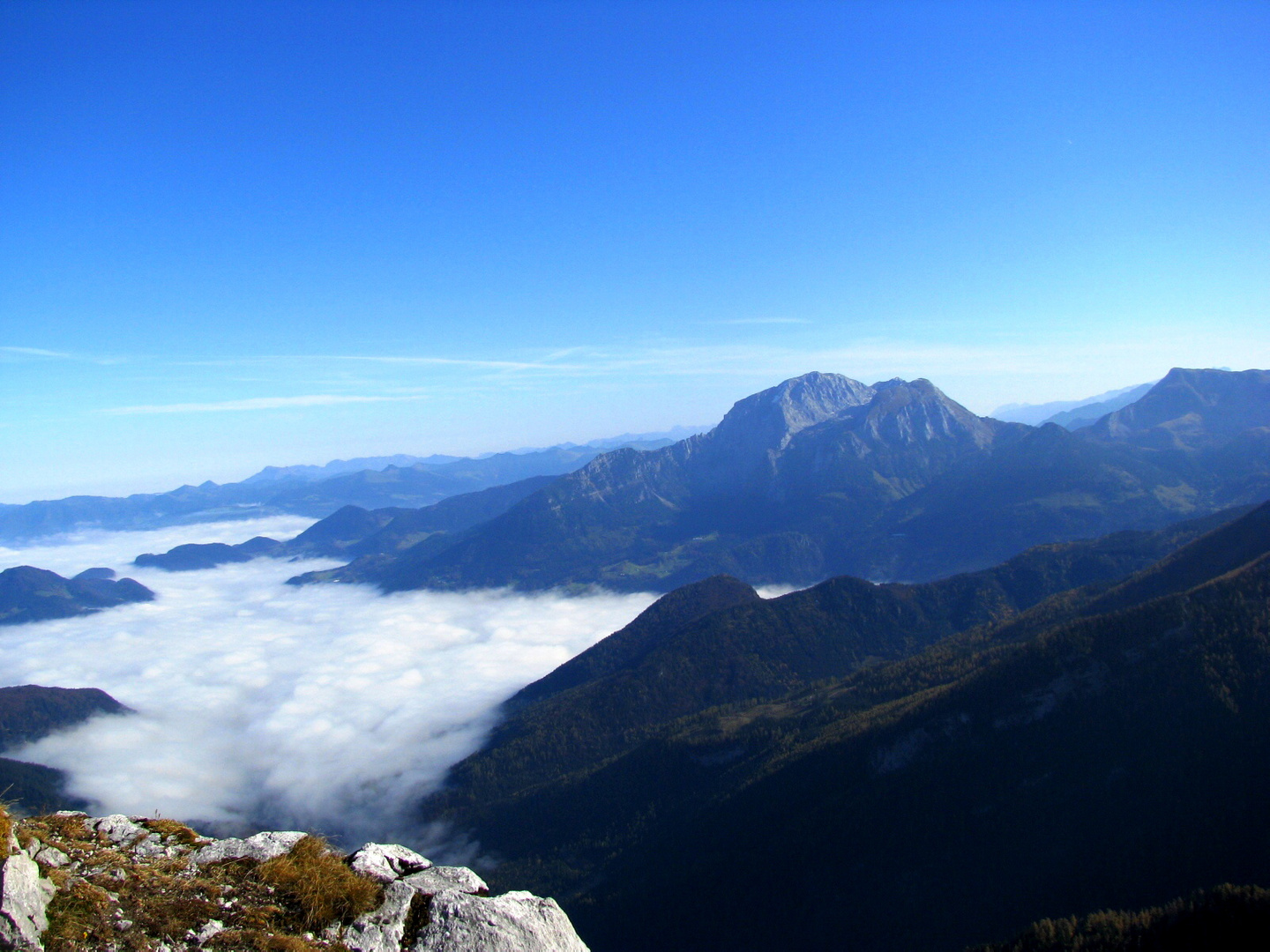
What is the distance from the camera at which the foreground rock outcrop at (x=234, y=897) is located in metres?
14.5

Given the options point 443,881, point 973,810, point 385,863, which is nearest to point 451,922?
point 443,881

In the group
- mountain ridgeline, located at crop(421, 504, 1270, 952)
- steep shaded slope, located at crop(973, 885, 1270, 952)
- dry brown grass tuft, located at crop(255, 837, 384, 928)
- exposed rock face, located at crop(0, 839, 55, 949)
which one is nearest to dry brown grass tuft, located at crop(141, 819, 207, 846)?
dry brown grass tuft, located at crop(255, 837, 384, 928)

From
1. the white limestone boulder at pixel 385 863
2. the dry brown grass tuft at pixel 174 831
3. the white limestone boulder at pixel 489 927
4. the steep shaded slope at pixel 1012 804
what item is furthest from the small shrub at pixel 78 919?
the steep shaded slope at pixel 1012 804

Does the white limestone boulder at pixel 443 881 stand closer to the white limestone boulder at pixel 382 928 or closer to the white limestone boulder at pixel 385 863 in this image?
the white limestone boulder at pixel 385 863

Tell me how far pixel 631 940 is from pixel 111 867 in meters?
125

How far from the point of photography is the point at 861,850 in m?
121

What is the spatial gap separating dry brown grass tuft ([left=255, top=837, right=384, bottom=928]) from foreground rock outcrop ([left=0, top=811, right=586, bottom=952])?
0.03m

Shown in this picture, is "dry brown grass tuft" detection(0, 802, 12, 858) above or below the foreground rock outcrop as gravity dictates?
above

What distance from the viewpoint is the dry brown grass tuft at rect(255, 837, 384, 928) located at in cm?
1750

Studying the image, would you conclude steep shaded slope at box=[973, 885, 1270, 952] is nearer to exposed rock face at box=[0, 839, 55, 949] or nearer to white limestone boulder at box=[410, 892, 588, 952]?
white limestone boulder at box=[410, 892, 588, 952]

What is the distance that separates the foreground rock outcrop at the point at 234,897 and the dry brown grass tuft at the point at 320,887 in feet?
0.10

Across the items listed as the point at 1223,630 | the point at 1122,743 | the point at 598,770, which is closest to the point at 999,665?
the point at 1122,743

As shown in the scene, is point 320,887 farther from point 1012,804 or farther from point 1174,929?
point 1012,804

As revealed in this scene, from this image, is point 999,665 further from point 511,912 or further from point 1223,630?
point 511,912
